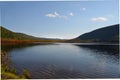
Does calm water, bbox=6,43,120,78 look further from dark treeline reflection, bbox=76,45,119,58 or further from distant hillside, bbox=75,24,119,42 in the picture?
distant hillside, bbox=75,24,119,42

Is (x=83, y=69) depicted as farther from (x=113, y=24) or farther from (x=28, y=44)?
(x=28, y=44)

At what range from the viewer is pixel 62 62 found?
7492 millimetres

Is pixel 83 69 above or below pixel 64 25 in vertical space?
below

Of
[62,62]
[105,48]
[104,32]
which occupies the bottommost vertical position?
[62,62]

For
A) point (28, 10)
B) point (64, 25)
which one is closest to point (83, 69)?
point (64, 25)

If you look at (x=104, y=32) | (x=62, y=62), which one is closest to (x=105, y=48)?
(x=104, y=32)

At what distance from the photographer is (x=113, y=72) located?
6.89m

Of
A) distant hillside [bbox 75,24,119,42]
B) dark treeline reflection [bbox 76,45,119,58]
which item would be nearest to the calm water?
dark treeline reflection [bbox 76,45,119,58]

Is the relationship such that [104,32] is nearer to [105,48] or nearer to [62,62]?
[105,48]

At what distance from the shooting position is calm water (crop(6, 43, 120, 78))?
22.6ft

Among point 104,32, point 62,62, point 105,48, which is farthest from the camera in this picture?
point 105,48

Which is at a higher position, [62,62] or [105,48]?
[105,48]

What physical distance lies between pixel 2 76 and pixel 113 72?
11.0 feet

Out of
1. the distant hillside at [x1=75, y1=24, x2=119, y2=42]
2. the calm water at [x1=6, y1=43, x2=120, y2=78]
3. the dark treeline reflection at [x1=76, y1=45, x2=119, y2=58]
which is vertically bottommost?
the calm water at [x1=6, y1=43, x2=120, y2=78]
